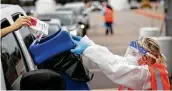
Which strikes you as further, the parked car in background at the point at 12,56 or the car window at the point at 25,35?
the car window at the point at 25,35

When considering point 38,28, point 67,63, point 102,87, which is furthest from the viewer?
point 102,87

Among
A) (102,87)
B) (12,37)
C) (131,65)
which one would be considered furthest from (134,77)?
(102,87)

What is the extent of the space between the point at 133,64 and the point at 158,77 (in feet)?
0.83

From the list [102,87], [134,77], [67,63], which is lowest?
[102,87]

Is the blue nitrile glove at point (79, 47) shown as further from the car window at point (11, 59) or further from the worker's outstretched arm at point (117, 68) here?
the car window at point (11, 59)

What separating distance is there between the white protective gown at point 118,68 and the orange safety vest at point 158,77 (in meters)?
0.04

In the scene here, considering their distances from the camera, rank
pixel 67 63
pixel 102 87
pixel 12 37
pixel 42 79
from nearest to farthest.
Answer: pixel 42 79 → pixel 67 63 → pixel 12 37 → pixel 102 87

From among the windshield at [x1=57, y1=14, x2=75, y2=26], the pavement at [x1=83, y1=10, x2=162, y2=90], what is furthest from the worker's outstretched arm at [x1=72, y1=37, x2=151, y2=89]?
the windshield at [x1=57, y1=14, x2=75, y2=26]

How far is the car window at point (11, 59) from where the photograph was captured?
324 centimetres

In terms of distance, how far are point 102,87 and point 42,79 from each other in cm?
657

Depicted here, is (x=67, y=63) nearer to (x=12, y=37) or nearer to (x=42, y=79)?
(x=42, y=79)

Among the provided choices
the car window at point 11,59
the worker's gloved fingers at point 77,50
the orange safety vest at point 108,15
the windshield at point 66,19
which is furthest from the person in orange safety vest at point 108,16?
the worker's gloved fingers at point 77,50

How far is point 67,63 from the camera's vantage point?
121 inches

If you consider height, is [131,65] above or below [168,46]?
above
